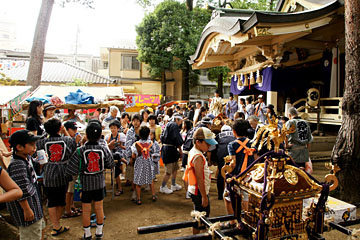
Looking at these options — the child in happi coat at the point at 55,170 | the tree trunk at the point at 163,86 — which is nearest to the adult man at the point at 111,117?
the child in happi coat at the point at 55,170

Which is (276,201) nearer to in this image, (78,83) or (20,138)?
(20,138)

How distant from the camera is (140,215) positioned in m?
4.71

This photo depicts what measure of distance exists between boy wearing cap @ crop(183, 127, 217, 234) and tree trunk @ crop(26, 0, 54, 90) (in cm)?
945

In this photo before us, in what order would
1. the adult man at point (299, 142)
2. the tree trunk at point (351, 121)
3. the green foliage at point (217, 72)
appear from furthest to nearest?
Result: the green foliage at point (217, 72), the adult man at point (299, 142), the tree trunk at point (351, 121)

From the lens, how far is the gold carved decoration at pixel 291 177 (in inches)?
78.1

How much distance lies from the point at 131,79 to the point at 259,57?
1875 cm

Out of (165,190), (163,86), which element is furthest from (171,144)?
(163,86)

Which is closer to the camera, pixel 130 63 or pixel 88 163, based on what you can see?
pixel 88 163

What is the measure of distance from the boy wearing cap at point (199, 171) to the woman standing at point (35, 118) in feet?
9.86

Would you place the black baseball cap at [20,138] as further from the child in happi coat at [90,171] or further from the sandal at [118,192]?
the sandal at [118,192]

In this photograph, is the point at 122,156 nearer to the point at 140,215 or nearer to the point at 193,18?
the point at 140,215

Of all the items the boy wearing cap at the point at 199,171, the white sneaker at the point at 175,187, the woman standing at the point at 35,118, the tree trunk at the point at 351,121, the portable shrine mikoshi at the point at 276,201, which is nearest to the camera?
the portable shrine mikoshi at the point at 276,201

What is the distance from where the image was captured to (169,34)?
23.1m

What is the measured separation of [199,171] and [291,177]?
4.22ft
